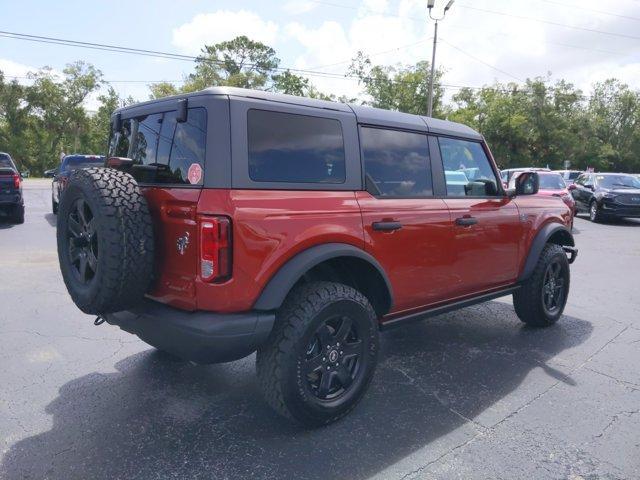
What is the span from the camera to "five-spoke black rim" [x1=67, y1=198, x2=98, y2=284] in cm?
283

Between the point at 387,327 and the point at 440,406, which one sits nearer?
the point at 440,406

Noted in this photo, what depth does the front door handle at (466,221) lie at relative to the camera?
3830 mm

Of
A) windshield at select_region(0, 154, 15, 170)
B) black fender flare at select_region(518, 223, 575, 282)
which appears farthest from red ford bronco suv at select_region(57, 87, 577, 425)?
windshield at select_region(0, 154, 15, 170)

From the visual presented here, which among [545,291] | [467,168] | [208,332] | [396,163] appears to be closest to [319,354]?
[208,332]

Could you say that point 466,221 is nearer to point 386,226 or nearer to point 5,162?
point 386,226

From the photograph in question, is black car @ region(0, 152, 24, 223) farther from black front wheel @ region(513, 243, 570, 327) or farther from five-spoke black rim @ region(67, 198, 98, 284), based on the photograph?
black front wheel @ region(513, 243, 570, 327)

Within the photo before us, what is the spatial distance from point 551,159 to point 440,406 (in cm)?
4828

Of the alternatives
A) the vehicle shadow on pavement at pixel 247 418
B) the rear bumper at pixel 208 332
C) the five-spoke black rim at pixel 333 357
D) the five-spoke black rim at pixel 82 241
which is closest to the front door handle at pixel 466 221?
the vehicle shadow on pavement at pixel 247 418

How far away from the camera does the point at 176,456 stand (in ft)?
8.71

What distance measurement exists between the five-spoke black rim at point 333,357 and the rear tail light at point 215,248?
691mm

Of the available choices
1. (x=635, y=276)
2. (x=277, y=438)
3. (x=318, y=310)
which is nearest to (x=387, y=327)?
(x=318, y=310)

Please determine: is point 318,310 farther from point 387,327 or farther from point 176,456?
point 176,456

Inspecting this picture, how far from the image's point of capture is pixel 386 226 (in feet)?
10.7

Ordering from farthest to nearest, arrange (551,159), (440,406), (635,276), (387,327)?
(551,159), (635,276), (387,327), (440,406)
